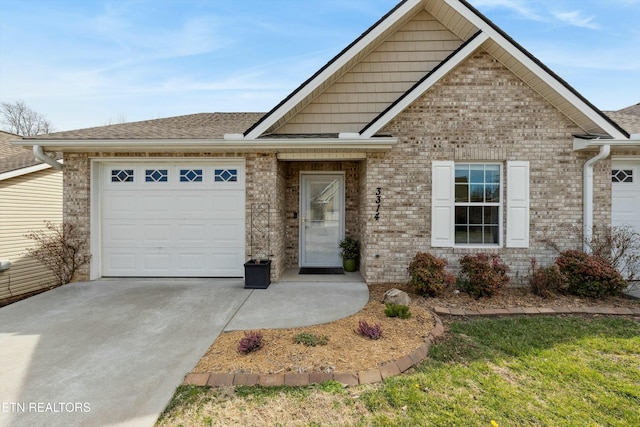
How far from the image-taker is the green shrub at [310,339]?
361 centimetres

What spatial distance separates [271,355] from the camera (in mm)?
3371

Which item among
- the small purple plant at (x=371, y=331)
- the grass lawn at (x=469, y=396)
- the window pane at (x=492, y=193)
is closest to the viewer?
the grass lawn at (x=469, y=396)

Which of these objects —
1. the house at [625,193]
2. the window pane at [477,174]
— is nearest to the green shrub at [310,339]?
the window pane at [477,174]

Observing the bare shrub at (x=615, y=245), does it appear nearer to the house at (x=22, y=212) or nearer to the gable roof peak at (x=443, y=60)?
the gable roof peak at (x=443, y=60)

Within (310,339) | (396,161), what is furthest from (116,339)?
(396,161)

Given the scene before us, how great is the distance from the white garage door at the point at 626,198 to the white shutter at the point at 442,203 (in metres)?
3.74

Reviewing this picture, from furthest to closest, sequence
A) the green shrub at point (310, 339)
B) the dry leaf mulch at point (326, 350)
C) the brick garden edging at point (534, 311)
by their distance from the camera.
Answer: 1. the brick garden edging at point (534, 311)
2. the green shrub at point (310, 339)
3. the dry leaf mulch at point (326, 350)

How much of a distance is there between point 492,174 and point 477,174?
1.05 feet

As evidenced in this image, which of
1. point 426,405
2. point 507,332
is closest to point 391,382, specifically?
point 426,405

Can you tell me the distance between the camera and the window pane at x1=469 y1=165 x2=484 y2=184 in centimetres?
643

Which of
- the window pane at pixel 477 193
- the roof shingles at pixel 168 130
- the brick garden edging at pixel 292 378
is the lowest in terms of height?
the brick garden edging at pixel 292 378

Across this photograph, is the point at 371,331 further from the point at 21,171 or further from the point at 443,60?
the point at 21,171

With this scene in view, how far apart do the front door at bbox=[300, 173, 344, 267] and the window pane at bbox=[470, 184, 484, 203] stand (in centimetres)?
319

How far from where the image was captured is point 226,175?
22.6 ft
